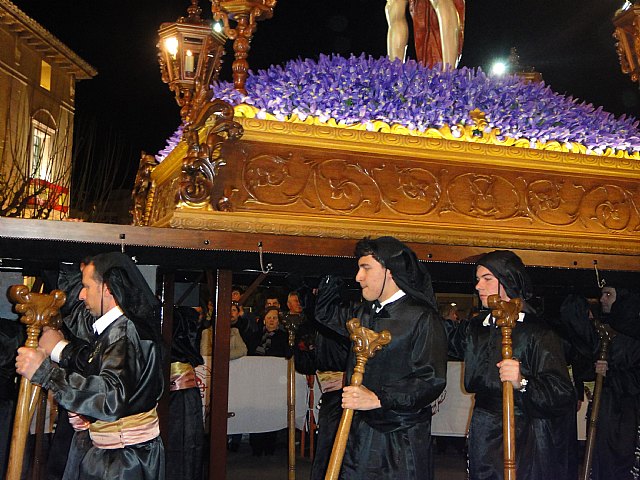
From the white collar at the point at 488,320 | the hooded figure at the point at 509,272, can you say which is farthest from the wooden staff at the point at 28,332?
the white collar at the point at 488,320

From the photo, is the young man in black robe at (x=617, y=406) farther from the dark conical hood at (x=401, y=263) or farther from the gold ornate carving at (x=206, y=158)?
the gold ornate carving at (x=206, y=158)

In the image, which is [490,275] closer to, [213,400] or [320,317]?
[320,317]

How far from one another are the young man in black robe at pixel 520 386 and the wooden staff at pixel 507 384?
0.21m

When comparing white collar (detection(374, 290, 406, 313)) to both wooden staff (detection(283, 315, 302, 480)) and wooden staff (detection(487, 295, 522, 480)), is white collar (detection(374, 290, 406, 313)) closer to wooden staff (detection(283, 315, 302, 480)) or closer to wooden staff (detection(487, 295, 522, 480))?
wooden staff (detection(487, 295, 522, 480))

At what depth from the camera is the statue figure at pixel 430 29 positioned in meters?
5.79

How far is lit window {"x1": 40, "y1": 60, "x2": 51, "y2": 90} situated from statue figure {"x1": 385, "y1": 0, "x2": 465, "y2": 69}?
68.7 feet

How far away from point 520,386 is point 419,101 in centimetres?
187

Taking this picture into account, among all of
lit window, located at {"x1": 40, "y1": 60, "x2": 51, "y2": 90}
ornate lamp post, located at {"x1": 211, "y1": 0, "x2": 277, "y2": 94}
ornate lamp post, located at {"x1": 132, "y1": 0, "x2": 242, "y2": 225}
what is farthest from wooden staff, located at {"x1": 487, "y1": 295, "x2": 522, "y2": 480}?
lit window, located at {"x1": 40, "y1": 60, "x2": 51, "y2": 90}

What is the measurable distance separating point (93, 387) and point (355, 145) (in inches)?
85.9

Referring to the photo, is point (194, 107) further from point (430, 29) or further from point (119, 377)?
point (430, 29)

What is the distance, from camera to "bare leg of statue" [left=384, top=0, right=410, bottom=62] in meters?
5.82

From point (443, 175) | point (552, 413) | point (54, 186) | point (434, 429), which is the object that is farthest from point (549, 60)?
point (552, 413)

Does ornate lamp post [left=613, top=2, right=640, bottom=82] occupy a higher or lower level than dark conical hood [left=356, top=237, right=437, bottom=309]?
higher

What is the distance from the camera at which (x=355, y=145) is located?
4.75 meters
